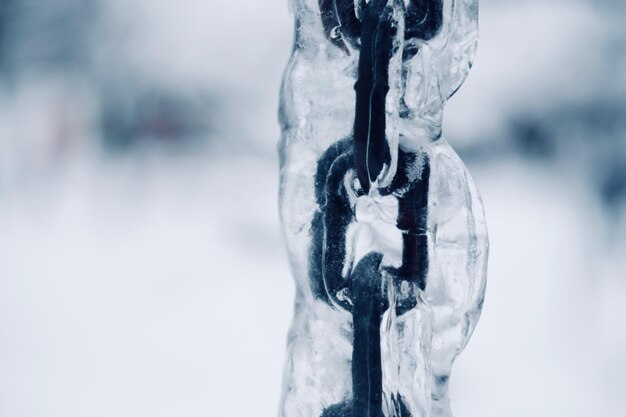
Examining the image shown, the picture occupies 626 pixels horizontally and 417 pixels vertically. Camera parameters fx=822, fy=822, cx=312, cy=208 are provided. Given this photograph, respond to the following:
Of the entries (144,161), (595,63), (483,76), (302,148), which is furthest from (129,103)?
(302,148)

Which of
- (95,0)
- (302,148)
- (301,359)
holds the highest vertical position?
(95,0)

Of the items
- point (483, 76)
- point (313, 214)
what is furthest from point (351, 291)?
point (483, 76)

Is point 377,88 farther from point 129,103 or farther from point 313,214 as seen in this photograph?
point 129,103

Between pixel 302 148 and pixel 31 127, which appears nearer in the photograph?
pixel 302 148

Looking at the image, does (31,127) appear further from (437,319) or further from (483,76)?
(437,319)

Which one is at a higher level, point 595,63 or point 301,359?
point 595,63

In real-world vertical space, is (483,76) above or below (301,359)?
above
